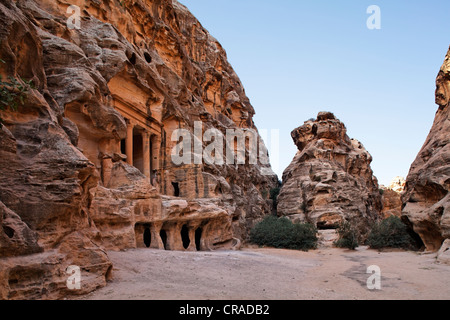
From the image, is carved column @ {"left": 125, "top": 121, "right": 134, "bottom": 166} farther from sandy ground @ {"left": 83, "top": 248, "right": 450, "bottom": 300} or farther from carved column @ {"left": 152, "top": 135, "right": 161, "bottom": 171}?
sandy ground @ {"left": 83, "top": 248, "right": 450, "bottom": 300}

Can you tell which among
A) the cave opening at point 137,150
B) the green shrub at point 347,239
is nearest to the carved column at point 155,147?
the cave opening at point 137,150

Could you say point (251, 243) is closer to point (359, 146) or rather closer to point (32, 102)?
point (32, 102)

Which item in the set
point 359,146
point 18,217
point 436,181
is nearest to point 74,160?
point 18,217

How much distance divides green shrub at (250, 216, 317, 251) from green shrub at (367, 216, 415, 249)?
14.1 ft

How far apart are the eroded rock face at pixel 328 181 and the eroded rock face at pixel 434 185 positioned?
11368 millimetres

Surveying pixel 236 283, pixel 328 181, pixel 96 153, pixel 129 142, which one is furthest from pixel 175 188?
pixel 328 181

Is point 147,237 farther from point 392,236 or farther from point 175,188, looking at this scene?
point 392,236

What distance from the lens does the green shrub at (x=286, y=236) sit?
2330 centimetres

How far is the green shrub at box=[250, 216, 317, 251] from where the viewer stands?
76.4 feet

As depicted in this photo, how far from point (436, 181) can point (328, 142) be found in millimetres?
22817

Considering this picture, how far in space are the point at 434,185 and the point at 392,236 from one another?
7.62 metres

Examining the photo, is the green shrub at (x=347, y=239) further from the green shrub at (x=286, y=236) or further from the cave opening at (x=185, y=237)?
the cave opening at (x=185, y=237)

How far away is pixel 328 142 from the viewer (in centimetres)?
3812

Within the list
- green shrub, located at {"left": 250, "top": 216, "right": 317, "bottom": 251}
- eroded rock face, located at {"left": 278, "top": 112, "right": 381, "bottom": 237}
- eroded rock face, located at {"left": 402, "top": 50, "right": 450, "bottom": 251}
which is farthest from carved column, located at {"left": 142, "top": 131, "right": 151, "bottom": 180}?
eroded rock face, located at {"left": 278, "top": 112, "right": 381, "bottom": 237}
